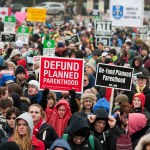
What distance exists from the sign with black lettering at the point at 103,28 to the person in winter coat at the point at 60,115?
13112mm

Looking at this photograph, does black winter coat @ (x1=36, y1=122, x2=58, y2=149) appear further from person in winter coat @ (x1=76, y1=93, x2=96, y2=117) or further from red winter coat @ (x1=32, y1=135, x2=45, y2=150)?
person in winter coat @ (x1=76, y1=93, x2=96, y2=117)

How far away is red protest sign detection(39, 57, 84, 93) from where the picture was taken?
12.2m

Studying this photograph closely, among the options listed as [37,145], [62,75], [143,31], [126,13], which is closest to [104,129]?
[37,145]

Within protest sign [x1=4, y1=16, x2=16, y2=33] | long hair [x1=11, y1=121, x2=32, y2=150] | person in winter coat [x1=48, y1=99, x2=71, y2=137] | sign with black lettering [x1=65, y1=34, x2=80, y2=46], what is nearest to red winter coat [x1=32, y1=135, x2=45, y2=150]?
long hair [x1=11, y1=121, x2=32, y2=150]

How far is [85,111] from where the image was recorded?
10.9 meters

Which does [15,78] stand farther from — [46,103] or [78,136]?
[78,136]

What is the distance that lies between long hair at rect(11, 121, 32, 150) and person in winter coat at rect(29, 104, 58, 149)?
38.6 inches

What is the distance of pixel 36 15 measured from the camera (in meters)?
32.8

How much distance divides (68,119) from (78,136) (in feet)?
7.93

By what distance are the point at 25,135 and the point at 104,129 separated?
117 centimetres

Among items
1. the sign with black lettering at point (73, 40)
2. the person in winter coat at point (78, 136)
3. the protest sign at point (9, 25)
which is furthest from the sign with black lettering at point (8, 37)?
the person in winter coat at point (78, 136)

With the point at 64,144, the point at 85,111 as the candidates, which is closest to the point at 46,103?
the point at 85,111

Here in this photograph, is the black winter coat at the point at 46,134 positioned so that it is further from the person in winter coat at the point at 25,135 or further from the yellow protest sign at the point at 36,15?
the yellow protest sign at the point at 36,15

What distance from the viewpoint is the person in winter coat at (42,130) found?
9377 millimetres
